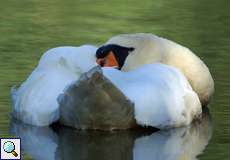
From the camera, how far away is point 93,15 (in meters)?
11.8

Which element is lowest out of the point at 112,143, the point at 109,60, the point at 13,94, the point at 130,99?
the point at 112,143

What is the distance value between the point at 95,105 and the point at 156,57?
105 cm

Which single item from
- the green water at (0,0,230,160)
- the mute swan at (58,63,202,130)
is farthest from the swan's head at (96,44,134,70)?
the green water at (0,0,230,160)

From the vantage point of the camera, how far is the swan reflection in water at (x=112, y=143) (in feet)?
20.0

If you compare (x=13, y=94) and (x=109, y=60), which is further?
(x=109, y=60)

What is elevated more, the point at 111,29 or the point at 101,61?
the point at 101,61

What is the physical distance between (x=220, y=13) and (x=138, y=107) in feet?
18.8

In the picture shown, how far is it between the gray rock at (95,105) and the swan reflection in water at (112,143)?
0.07 m

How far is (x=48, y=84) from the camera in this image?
22.4ft

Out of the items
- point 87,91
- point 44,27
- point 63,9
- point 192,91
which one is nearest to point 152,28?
point 44,27

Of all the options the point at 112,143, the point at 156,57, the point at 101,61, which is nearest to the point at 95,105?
the point at 112,143

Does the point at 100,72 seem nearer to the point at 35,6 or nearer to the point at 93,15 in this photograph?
the point at 93,15

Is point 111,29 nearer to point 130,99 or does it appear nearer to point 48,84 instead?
point 48,84

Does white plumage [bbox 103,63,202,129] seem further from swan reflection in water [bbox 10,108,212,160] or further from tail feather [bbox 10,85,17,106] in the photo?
tail feather [bbox 10,85,17,106]
